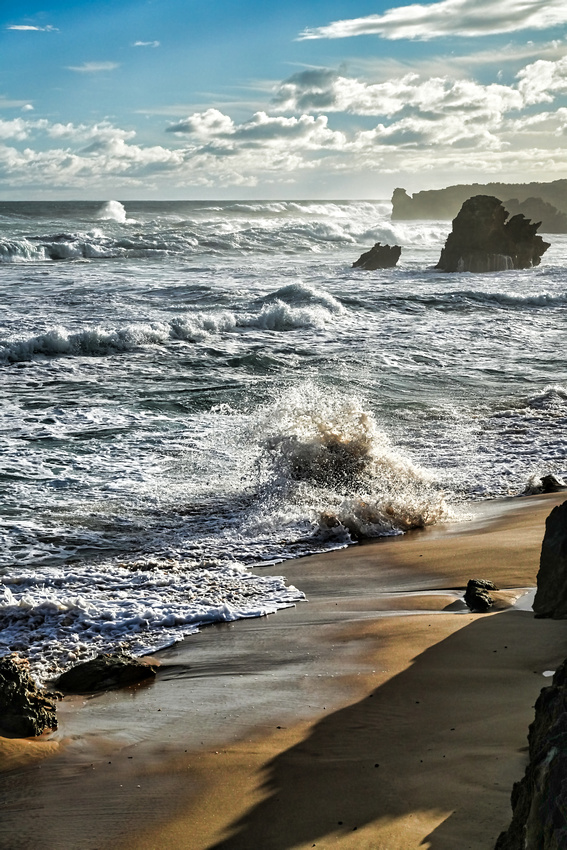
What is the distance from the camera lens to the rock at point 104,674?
4.32 m

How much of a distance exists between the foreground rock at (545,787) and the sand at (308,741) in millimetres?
403

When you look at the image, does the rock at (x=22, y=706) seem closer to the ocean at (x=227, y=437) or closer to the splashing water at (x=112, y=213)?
the ocean at (x=227, y=437)

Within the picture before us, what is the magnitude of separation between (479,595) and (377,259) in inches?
1372

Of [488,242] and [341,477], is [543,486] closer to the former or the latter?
[341,477]

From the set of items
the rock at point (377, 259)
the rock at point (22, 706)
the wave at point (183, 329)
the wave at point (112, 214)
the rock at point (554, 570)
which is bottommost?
the rock at point (22, 706)

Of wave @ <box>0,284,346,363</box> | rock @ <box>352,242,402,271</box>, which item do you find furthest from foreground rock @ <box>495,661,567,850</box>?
rock @ <box>352,242,402,271</box>

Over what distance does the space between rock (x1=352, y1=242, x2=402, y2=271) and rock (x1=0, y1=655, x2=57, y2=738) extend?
35.0 metres

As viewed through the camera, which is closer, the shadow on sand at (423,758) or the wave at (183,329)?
the shadow on sand at (423,758)

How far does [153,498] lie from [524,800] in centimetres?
607

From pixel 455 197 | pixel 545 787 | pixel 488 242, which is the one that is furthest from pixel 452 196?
pixel 545 787

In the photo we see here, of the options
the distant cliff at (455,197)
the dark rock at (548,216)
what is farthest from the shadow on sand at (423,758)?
the distant cliff at (455,197)

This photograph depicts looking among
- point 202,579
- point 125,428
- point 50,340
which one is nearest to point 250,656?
point 202,579

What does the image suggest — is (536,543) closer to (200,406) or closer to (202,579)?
(202,579)

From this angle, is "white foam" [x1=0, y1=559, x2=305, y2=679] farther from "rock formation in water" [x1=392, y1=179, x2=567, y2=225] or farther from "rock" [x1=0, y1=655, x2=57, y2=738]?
"rock formation in water" [x1=392, y1=179, x2=567, y2=225]
